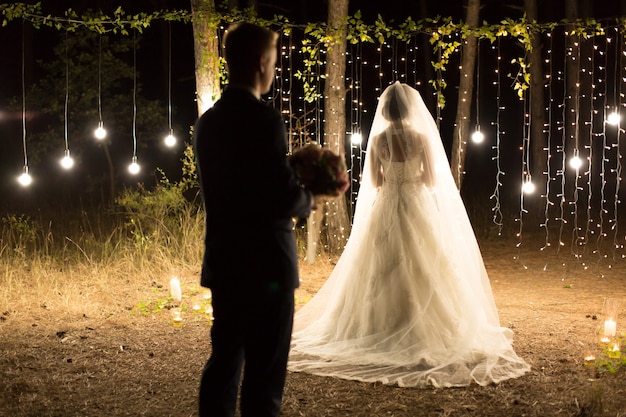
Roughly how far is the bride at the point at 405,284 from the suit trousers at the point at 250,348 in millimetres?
2214

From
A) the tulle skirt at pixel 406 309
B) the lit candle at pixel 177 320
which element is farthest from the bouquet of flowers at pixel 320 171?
the lit candle at pixel 177 320

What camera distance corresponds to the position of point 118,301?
792 centimetres

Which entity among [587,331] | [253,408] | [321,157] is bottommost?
[587,331]

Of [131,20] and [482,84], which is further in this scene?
[482,84]

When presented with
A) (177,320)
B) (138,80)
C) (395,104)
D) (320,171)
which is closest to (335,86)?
(395,104)

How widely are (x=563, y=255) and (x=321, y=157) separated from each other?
8.62 meters

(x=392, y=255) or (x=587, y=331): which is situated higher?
(x=392, y=255)

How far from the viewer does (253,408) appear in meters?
3.06

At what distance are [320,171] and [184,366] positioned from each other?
9.33 feet

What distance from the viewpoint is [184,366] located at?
221 inches

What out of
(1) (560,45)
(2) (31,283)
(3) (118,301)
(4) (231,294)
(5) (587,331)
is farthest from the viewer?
(1) (560,45)

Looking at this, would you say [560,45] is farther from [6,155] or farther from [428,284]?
[428,284]

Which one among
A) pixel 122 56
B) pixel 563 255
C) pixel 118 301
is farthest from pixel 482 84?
pixel 118 301

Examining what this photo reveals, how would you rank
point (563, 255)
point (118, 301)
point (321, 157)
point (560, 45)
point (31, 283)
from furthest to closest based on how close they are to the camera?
point (560, 45) < point (563, 255) < point (31, 283) < point (118, 301) < point (321, 157)
